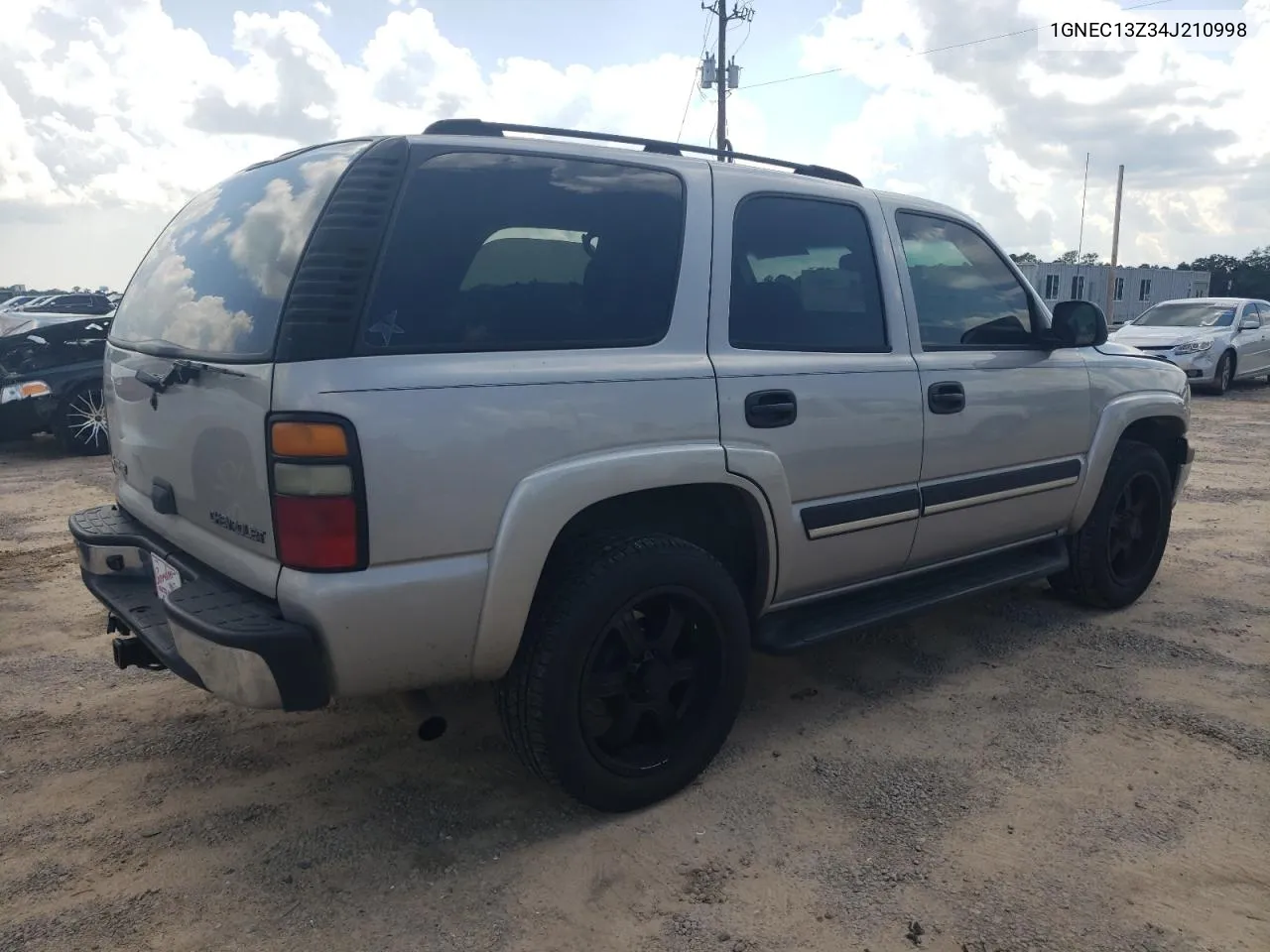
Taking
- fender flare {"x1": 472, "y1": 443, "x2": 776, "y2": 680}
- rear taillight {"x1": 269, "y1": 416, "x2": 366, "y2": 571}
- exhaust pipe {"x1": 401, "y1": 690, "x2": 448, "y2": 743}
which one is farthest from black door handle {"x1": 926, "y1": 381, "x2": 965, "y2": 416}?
rear taillight {"x1": 269, "y1": 416, "x2": 366, "y2": 571}

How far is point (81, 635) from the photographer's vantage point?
4.15m

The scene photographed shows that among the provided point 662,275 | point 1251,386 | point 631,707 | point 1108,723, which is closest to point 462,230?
point 662,275

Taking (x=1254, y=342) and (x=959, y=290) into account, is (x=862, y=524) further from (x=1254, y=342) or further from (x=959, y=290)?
(x=1254, y=342)

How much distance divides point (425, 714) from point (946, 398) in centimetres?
209

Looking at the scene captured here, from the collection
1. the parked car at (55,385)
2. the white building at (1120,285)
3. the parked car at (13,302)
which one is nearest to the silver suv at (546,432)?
the parked car at (55,385)

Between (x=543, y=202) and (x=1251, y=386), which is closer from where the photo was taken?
(x=543, y=202)

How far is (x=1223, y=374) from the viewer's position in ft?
48.5

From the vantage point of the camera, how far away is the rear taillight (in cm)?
217

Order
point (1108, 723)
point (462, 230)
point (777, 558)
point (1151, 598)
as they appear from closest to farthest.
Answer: point (462, 230) < point (777, 558) < point (1108, 723) < point (1151, 598)

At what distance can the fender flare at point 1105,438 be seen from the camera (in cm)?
414

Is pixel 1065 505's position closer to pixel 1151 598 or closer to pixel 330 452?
pixel 1151 598

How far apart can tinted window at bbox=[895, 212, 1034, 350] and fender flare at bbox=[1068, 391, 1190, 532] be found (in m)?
0.62

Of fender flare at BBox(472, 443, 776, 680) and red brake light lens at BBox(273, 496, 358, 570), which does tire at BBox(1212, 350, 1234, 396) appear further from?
red brake light lens at BBox(273, 496, 358, 570)

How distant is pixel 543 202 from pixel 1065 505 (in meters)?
2.73
